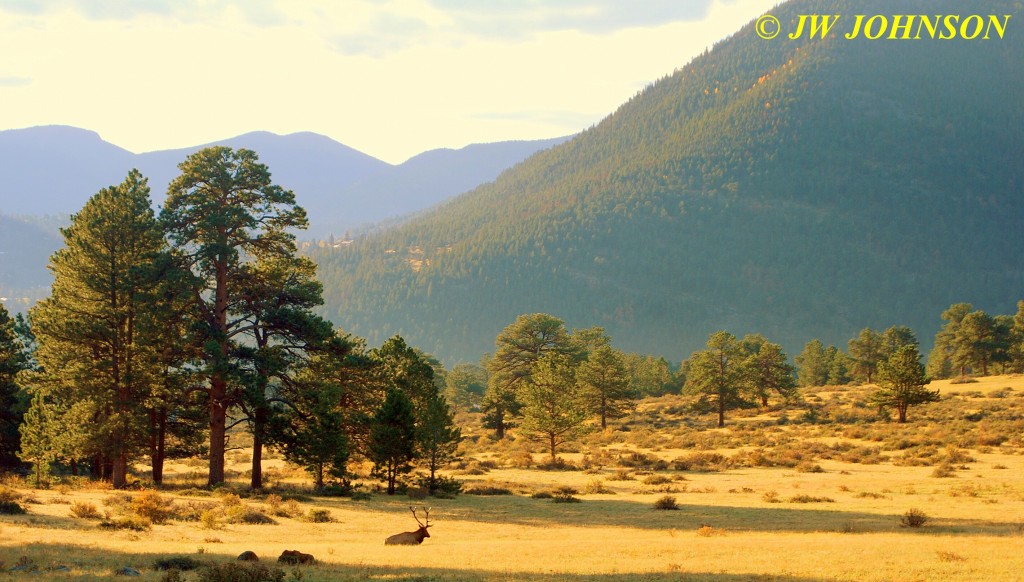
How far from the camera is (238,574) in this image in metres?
14.7

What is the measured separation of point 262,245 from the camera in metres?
32.8

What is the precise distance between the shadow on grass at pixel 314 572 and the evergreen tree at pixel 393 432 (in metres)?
15.1

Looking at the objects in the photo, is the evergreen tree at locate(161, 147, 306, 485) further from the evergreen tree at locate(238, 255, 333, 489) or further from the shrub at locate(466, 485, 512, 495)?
the shrub at locate(466, 485, 512, 495)

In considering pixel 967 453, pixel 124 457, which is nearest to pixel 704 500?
pixel 967 453

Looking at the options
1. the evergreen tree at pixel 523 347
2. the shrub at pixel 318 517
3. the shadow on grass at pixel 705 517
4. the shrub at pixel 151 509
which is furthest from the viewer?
the evergreen tree at pixel 523 347

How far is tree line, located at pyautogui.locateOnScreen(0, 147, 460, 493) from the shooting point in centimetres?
3086

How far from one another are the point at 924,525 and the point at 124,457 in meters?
28.8

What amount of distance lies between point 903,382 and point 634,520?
37.9m

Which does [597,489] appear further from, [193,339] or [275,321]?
[193,339]

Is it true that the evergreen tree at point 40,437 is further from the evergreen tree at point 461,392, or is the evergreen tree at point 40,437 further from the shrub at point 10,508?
the evergreen tree at point 461,392

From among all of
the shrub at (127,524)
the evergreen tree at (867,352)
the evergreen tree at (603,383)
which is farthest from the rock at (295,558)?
the evergreen tree at (867,352)

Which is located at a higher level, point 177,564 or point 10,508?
point 10,508

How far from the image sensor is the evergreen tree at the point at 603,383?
65.4 m

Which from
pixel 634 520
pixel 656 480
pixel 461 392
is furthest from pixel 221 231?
pixel 461 392
